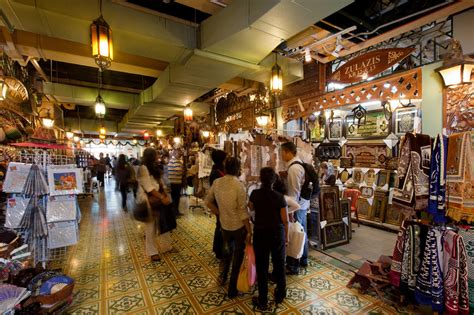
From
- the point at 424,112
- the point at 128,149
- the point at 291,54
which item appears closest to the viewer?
the point at 424,112

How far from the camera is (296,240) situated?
9.98 feet

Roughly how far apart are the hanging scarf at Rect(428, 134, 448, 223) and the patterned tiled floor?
116cm

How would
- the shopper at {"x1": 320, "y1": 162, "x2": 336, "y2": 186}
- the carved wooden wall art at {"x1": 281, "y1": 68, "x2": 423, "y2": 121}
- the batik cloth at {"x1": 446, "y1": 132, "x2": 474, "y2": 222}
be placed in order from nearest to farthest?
the batik cloth at {"x1": 446, "y1": 132, "x2": 474, "y2": 222}, the carved wooden wall art at {"x1": 281, "y1": 68, "x2": 423, "y2": 121}, the shopper at {"x1": 320, "y1": 162, "x2": 336, "y2": 186}

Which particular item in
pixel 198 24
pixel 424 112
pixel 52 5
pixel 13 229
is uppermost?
pixel 198 24

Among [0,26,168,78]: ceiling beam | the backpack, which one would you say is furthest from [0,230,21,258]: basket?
the backpack

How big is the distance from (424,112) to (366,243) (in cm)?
251

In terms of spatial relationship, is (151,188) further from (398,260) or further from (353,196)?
(353,196)

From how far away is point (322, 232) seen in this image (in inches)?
156

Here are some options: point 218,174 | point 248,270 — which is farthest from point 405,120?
point 248,270

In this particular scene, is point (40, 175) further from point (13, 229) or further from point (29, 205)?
point (13, 229)

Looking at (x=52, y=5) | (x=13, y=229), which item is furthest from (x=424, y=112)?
(x=13, y=229)

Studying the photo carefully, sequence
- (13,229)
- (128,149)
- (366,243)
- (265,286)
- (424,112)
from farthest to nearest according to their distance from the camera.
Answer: (128,149)
(366,243)
(424,112)
(13,229)
(265,286)

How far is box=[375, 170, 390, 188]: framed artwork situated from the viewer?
5.32 metres

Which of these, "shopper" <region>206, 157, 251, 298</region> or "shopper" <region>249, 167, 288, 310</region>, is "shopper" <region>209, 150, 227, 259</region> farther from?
"shopper" <region>249, 167, 288, 310</region>
